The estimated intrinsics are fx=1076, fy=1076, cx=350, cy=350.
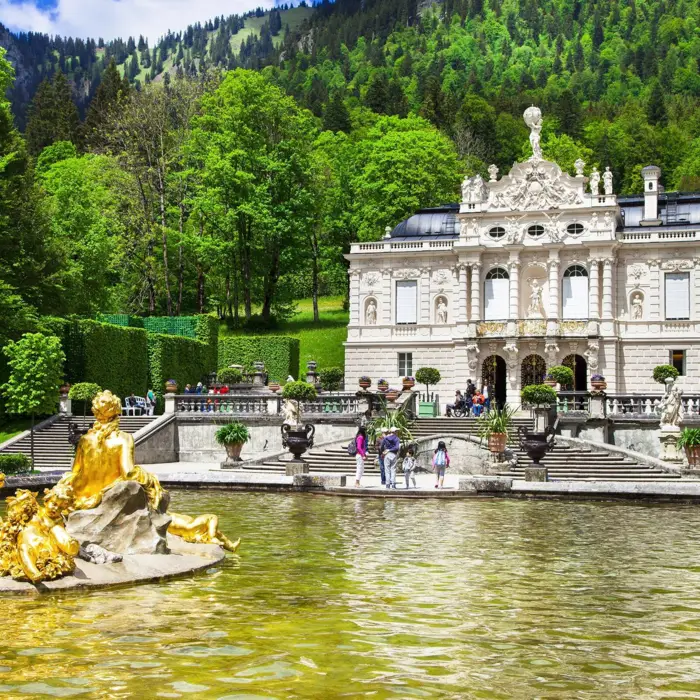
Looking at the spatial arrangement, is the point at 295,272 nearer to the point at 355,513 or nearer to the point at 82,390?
the point at 82,390

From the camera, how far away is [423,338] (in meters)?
52.0

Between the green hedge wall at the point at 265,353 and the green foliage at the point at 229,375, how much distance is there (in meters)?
5.27

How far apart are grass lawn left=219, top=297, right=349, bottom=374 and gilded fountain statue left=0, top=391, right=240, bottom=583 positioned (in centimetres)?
4498

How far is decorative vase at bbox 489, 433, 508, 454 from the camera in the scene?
30.5m

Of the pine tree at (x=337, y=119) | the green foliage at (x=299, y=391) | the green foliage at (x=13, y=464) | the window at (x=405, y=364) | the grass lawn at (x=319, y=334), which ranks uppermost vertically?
the pine tree at (x=337, y=119)

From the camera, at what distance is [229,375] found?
160 ft

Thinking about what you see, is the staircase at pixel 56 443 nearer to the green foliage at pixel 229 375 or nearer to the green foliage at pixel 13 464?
the green foliage at pixel 13 464

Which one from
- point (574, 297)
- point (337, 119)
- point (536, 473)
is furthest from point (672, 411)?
point (337, 119)

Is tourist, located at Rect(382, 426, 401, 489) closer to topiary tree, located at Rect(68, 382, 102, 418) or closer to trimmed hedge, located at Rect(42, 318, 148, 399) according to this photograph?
topiary tree, located at Rect(68, 382, 102, 418)

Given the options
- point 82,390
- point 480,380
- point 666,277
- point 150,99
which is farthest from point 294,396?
point 150,99

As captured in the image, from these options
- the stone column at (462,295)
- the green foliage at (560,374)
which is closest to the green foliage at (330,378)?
the stone column at (462,295)

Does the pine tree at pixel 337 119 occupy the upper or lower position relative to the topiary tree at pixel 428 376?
upper

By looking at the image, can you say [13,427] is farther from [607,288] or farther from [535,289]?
[607,288]

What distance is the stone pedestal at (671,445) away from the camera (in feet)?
107
